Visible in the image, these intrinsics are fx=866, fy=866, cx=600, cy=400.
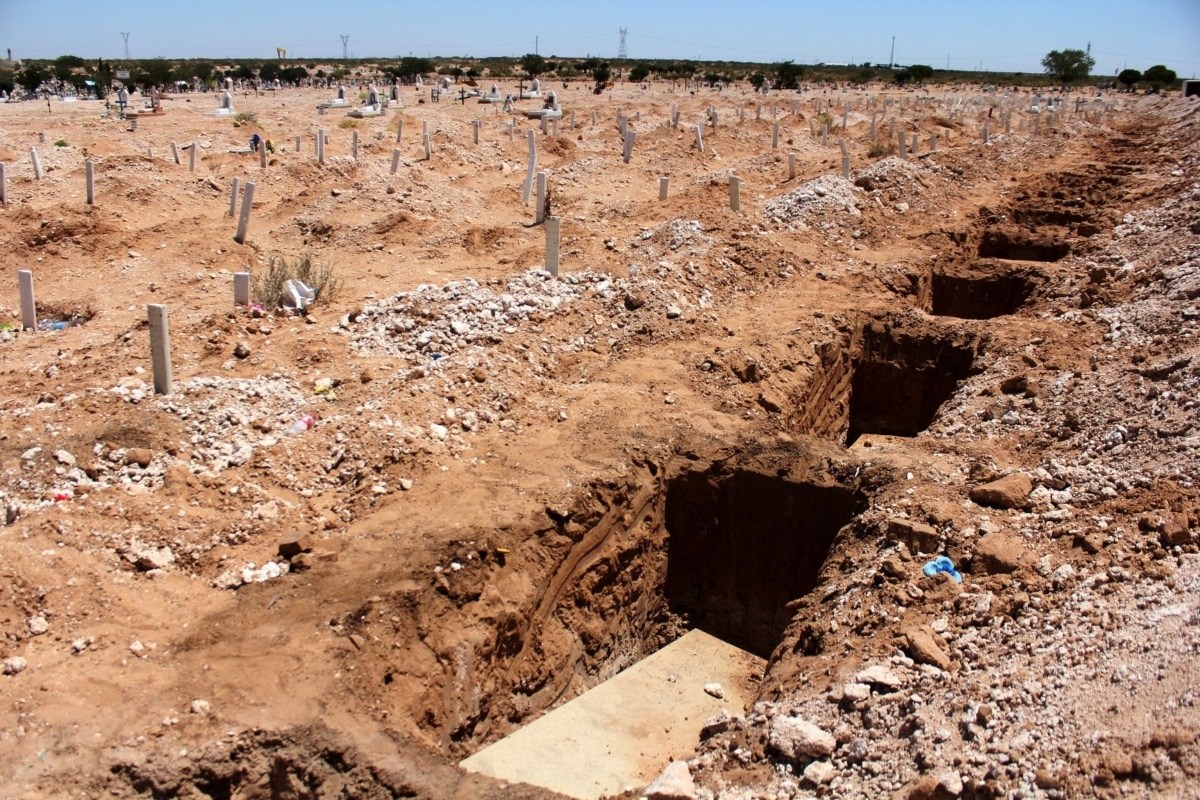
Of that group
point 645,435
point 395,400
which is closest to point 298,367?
point 395,400

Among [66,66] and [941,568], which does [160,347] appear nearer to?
[941,568]

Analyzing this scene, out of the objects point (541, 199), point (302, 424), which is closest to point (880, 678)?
point (302, 424)

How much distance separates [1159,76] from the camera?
59.2 m

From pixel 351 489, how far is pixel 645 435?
2734 millimetres

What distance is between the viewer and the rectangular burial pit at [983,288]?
12625 mm

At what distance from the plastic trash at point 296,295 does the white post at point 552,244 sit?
304cm

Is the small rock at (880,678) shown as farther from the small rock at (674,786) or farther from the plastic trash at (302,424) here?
the plastic trash at (302,424)

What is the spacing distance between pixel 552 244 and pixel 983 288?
6698mm

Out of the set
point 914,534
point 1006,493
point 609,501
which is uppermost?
point 1006,493

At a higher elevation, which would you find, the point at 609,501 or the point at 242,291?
the point at 242,291

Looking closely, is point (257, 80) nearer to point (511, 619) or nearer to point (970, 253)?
point (970, 253)

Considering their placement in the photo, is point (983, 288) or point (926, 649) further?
point (983, 288)

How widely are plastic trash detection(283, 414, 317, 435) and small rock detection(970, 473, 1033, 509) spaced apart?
576cm

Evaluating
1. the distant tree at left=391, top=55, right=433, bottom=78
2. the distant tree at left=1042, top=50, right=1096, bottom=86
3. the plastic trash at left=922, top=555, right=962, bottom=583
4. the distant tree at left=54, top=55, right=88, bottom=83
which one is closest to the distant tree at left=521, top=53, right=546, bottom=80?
the distant tree at left=391, top=55, right=433, bottom=78
